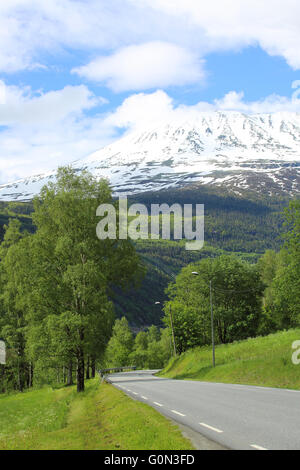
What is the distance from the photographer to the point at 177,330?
206 feet

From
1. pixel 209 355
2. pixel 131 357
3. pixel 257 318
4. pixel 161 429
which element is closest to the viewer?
pixel 161 429

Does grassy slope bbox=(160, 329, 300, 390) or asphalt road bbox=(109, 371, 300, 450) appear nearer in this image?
asphalt road bbox=(109, 371, 300, 450)

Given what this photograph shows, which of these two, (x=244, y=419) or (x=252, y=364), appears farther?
(x=252, y=364)

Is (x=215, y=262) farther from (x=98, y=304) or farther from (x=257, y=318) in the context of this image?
(x=98, y=304)

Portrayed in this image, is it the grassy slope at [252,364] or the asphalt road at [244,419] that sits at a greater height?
the asphalt road at [244,419]

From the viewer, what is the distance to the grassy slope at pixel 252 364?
2589cm

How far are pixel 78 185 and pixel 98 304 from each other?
10.3m

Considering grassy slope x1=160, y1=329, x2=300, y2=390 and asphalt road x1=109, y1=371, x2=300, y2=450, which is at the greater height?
asphalt road x1=109, y1=371, x2=300, y2=450

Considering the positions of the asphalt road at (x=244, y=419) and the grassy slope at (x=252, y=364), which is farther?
the grassy slope at (x=252, y=364)

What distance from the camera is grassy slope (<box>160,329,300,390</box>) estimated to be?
2589cm

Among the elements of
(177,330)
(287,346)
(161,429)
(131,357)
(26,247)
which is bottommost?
(131,357)

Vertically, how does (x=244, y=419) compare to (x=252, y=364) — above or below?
above

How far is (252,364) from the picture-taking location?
31281 mm

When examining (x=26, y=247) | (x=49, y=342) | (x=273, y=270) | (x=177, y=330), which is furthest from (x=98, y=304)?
(x=273, y=270)
